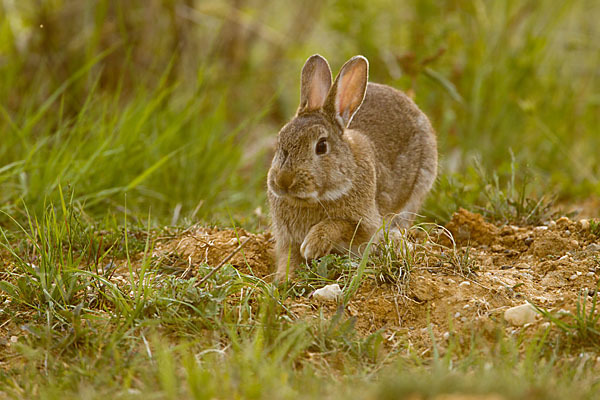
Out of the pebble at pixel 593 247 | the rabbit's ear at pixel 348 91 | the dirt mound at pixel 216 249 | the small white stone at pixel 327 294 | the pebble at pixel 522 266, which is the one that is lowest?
the dirt mound at pixel 216 249

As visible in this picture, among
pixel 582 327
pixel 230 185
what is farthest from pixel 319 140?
pixel 230 185

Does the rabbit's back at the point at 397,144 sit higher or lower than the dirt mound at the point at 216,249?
higher

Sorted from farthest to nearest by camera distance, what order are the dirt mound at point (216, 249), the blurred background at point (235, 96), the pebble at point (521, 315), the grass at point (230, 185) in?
the blurred background at point (235, 96) < the dirt mound at point (216, 249) < the pebble at point (521, 315) < the grass at point (230, 185)

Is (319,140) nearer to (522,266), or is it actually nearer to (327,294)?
(327,294)

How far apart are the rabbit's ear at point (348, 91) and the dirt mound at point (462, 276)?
2.98 feet

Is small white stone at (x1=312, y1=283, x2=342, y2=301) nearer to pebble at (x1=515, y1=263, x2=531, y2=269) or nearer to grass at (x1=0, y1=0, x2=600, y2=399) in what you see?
grass at (x1=0, y1=0, x2=600, y2=399)

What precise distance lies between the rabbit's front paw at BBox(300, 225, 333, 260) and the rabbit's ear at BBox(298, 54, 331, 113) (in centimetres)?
91

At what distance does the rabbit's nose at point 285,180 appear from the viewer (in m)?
4.01

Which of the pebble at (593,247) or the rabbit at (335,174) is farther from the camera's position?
the rabbit at (335,174)

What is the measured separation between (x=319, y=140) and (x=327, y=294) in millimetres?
1129

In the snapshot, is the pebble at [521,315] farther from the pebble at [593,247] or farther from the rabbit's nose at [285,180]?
the rabbit's nose at [285,180]

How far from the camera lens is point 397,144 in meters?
4.99

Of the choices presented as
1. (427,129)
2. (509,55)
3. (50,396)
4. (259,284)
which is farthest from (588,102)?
(50,396)

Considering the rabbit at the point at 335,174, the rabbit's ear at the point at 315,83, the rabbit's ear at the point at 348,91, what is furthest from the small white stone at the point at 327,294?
the rabbit's ear at the point at 315,83
